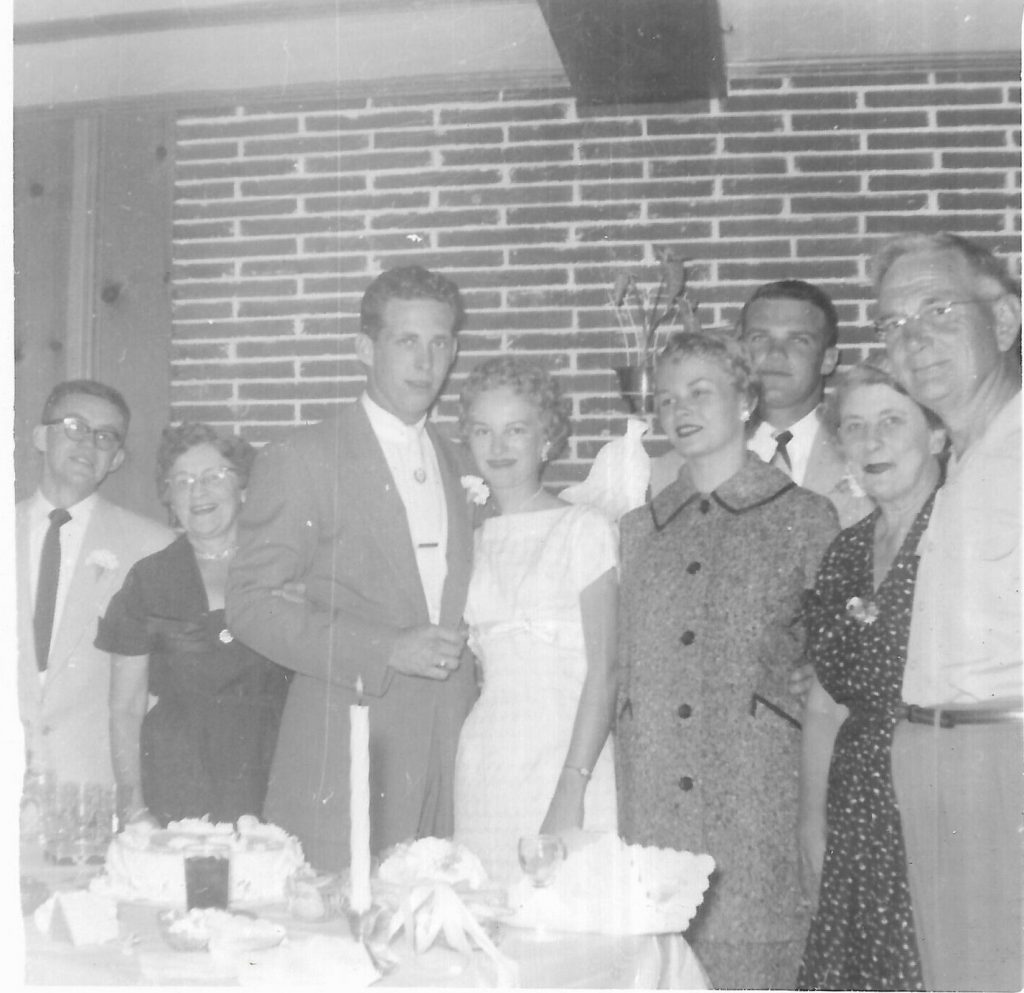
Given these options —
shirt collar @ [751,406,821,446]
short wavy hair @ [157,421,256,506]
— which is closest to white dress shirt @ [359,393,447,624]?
short wavy hair @ [157,421,256,506]

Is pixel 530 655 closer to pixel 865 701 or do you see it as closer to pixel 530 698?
pixel 530 698

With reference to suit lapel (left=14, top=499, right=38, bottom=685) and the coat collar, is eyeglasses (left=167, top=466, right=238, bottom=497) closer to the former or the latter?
suit lapel (left=14, top=499, right=38, bottom=685)

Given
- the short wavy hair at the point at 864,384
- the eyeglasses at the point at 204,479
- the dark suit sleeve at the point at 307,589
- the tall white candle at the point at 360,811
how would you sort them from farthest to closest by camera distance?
the eyeglasses at the point at 204,479 < the dark suit sleeve at the point at 307,589 < the short wavy hair at the point at 864,384 < the tall white candle at the point at 360,811

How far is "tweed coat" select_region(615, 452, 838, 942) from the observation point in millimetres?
2322

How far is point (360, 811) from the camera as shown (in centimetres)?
150

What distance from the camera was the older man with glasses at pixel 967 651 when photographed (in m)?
2.12

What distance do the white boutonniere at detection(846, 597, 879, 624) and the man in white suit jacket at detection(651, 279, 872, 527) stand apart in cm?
27

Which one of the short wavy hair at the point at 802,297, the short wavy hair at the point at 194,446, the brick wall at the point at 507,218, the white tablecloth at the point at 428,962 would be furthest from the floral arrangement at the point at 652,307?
the white tablecloth at the point at 428,962

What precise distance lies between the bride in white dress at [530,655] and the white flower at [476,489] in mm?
94

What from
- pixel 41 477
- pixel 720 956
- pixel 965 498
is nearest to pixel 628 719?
pixel 720 956

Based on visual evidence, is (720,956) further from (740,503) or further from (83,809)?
(83,809)

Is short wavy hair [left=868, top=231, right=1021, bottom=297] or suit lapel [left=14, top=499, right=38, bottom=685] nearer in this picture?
short wavy hair [left=868, top=231, right=1021, bottom=297]

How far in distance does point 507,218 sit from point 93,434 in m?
1.15

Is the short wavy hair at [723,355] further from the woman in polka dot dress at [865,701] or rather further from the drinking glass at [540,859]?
the drinking glass at [540,859]
